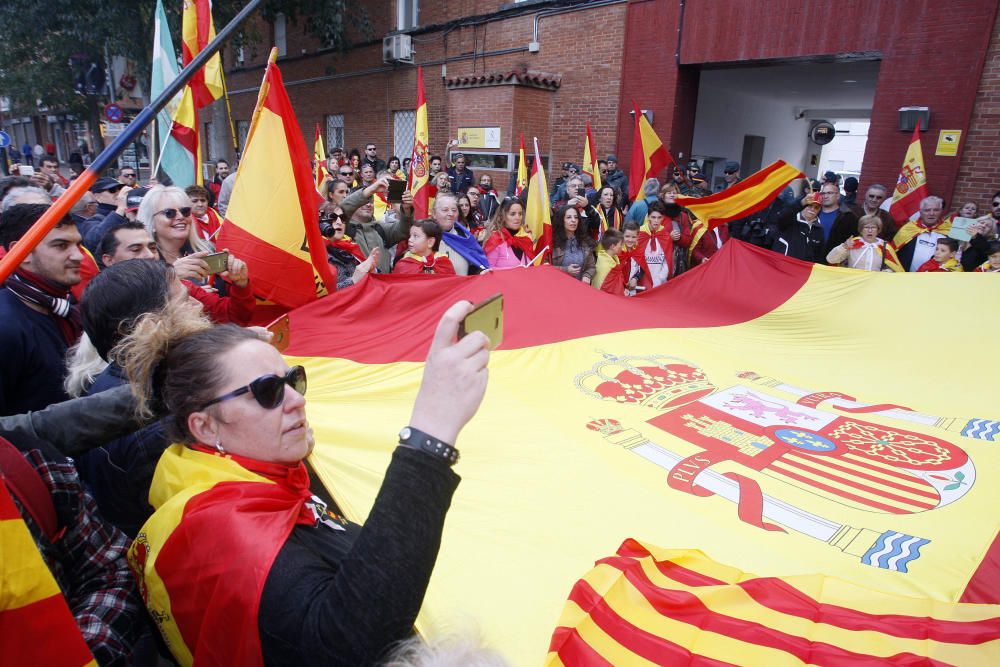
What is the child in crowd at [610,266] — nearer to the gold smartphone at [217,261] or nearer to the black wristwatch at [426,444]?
the gold smartphone at [217,261]

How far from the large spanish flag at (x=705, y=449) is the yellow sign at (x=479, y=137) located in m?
9.14

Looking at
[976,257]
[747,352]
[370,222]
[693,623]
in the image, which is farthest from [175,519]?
[976,257]

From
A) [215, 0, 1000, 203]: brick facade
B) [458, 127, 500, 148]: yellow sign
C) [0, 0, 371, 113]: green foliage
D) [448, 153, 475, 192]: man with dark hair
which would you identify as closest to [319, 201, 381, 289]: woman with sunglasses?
Result: [448, 153, 475, 192]: man with dark hair

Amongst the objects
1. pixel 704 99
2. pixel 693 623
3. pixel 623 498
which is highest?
pixel 704 99

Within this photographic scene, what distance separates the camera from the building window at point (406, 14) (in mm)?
15469

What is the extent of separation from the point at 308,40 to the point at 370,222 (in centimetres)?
1547

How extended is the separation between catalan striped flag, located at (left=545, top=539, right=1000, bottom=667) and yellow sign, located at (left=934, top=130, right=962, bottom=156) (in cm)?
925

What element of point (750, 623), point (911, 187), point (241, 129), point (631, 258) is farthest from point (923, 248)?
point (241, 129)

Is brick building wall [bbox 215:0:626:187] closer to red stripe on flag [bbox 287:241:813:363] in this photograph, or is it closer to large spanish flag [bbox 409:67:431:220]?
large spanish flag [bbox 409:67:431:220]

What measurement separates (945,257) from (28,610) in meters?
7.42

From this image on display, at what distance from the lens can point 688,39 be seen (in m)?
10.6

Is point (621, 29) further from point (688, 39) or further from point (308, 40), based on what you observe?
point (308, 40)

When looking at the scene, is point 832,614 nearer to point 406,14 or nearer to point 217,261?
point 217,261

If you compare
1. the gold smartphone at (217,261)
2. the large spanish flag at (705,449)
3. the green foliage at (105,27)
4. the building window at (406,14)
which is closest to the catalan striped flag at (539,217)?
the large spanish flag at (705,449)
